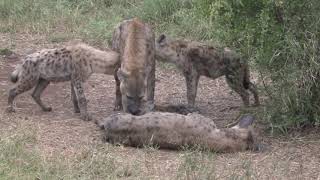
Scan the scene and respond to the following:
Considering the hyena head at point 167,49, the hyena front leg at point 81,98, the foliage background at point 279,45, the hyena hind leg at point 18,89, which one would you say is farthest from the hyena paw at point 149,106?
the hyena hind leg at point 18,89

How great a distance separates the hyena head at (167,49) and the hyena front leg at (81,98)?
3.28ft

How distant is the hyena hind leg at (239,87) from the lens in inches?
287

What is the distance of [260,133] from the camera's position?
6461mm

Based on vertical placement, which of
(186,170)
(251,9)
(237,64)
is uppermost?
(251,9)

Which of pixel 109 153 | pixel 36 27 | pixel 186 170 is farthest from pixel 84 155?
pixel 36 27

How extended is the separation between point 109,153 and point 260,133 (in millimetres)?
1563

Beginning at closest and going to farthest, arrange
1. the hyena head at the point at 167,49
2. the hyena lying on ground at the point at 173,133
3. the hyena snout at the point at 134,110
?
1. the hyena lying on ground at the point at 173,133
2. the hyena snout at the point at 134,110
3. the hyena head at the point at 167,49

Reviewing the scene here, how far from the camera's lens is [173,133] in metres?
5.87

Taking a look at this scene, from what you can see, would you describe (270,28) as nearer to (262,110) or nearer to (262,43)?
(262,43)

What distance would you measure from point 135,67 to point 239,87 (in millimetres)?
1328

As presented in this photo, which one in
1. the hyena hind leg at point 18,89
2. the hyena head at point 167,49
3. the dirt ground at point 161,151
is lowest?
the dirt ground at point 161,151

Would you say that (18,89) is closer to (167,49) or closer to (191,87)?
(167,49)

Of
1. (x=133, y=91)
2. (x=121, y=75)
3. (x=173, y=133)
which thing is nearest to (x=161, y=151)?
(x=173, y=133)

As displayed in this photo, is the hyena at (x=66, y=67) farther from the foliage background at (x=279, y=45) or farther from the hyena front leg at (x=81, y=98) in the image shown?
the foliage background at (x=279, y=45)
